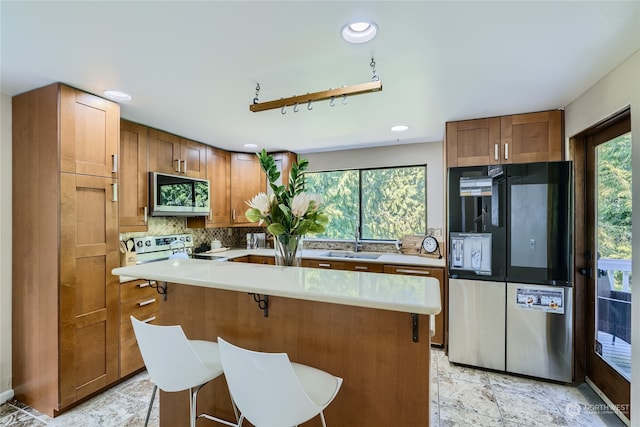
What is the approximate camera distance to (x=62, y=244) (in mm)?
2031

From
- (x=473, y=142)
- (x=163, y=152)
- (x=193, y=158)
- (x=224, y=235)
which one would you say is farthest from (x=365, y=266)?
(x=163, y=152)

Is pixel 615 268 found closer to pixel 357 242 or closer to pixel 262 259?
pixel 357 242

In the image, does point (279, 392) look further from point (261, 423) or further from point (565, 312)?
point (565, 312)

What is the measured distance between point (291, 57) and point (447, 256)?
219cm

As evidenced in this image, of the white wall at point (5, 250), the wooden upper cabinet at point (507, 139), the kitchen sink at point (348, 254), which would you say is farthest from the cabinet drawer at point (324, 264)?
the white wall at point (5, 250)

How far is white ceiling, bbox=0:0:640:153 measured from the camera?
4.30 feet

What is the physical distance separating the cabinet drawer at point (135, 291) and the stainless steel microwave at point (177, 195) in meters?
0.73

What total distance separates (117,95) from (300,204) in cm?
171

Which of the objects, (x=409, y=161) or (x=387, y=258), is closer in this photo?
(x=387, y=258)

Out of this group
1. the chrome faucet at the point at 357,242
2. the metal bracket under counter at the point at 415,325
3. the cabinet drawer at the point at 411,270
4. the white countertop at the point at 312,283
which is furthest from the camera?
the chrome faucet at the point at 357,242

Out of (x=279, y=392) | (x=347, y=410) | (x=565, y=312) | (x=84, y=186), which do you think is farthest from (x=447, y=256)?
(x=84, y=186)

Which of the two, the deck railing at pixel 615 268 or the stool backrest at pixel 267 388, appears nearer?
the stool backrest at pixel 267 388

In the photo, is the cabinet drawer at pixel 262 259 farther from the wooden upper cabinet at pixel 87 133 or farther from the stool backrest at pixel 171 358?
the stool backrest at pixel 171 358

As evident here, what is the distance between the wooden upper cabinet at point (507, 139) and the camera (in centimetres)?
258
